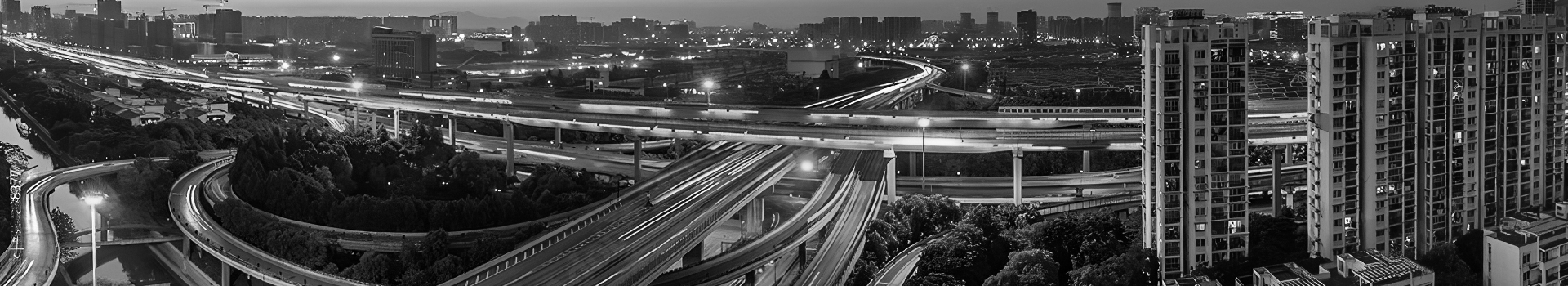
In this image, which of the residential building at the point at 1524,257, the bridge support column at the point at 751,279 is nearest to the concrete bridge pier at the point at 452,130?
the bridge support column at the point at 751,279

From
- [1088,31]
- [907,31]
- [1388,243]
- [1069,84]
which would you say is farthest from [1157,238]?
[907,31]

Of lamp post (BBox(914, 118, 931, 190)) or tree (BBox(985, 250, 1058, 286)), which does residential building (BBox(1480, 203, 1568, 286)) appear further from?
lamp post (BBox(914, 118, 931, 190))

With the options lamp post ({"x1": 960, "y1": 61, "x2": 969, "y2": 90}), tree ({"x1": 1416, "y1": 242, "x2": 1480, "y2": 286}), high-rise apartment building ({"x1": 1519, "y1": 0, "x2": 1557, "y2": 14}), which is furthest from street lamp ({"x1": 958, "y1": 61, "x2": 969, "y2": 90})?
tree ({"x1": 1416, "y1": 242, "x2": 1480, "y2": 286})

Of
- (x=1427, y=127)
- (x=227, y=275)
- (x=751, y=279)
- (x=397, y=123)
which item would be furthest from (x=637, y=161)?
(x=1427, y=127)

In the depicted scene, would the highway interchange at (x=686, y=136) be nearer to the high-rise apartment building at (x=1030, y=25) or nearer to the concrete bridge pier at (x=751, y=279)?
the concrete bridge pier at (x=751, y=279)

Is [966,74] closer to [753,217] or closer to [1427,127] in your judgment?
[753,217]

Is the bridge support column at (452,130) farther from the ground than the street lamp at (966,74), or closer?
closer
